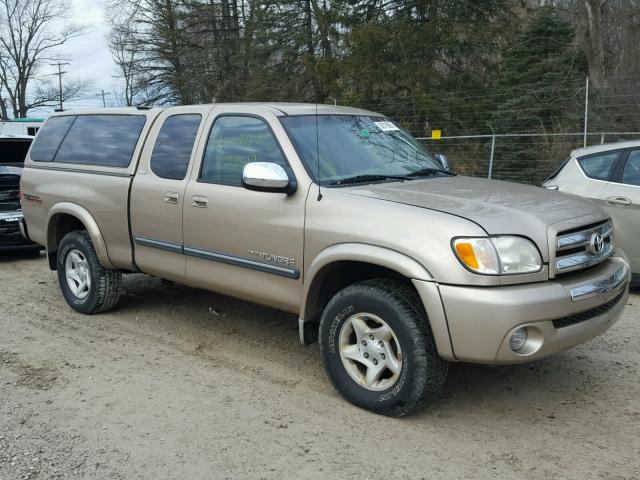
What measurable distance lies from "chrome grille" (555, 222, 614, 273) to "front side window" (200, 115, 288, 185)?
1.86 meters

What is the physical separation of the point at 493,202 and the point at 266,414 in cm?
187

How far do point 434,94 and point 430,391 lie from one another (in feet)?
57.3

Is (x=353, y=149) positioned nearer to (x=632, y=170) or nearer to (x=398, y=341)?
(x=398, y=341)

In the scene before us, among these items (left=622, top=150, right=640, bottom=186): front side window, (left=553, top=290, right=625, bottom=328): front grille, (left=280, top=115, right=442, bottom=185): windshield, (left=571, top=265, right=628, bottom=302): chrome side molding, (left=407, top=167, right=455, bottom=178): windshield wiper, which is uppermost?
(left=280, top=115, right=442, bottom=185): windshield

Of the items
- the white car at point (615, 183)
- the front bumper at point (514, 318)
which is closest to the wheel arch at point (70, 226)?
the front bumper at point (514, 318)

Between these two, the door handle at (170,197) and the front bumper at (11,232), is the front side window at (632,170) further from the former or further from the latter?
the front bumper at (11,232)

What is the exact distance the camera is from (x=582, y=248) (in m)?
3.80

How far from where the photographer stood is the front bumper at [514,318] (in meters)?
3.35

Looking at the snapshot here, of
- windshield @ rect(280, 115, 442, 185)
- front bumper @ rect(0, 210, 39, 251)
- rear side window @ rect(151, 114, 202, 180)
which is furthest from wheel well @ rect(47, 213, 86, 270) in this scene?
windshield @ rect(280, 115, 442, 185)

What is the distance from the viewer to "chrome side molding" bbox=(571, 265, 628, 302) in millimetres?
3592

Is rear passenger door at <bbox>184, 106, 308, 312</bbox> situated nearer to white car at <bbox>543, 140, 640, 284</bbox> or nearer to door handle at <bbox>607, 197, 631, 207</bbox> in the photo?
white car at <bbox>543, 140, 640, 284</bbox>

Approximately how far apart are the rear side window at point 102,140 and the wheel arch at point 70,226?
0.46 metres

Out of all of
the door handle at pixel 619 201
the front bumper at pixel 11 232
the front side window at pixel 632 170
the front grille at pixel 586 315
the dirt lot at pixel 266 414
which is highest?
the front side window at pixel 632 170

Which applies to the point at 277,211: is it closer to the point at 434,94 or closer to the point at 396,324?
the point at 396,324
